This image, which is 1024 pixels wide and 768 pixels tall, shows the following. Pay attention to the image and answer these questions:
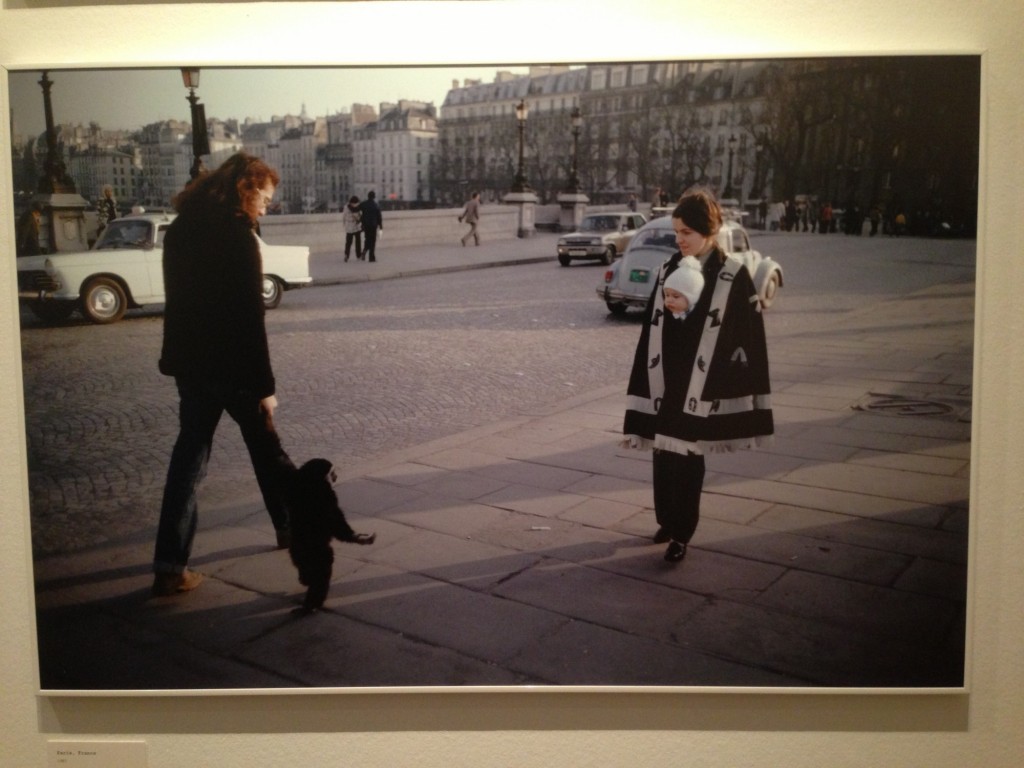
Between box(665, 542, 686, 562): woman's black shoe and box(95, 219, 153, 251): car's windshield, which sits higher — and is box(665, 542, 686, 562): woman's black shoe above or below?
below

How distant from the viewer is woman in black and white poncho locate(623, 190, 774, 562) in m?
2.57

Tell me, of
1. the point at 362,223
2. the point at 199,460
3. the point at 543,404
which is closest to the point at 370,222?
the point at 362,223

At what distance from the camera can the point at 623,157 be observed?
104 inches

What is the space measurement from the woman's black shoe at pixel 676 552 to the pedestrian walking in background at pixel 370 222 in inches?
53.1

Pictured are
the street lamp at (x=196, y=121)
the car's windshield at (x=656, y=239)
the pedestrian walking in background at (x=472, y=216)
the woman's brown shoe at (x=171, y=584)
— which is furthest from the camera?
the pedestrian walking in background at (x=472, y=216)

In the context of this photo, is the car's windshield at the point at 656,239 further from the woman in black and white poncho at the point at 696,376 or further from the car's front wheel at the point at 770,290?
the car's front wheel at the point at 770,290

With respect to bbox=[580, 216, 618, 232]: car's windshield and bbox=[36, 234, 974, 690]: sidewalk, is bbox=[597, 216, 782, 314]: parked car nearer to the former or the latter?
bbox=[580, 216, 618, 232]: car's windshield

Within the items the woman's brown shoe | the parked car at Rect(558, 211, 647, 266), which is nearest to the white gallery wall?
the woman's brown shoe

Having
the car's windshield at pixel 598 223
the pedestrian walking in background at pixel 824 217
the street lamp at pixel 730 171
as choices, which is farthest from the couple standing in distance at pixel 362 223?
the pedestrian walking in background at pixel 824 217

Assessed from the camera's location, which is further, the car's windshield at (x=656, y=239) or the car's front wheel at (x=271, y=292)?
the car's windshield at (x=656, y=239)

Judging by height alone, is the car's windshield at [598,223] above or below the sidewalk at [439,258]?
above

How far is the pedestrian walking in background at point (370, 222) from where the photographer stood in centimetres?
270

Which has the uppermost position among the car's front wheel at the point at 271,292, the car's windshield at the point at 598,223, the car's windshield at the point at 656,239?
→ the car's windshield at the point at 598,223

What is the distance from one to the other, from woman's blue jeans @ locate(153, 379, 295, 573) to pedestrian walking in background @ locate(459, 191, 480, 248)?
2.99ft
